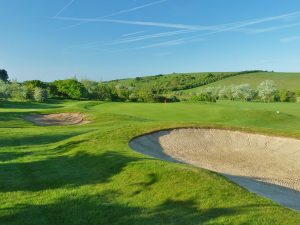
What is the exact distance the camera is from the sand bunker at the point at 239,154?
15.9m

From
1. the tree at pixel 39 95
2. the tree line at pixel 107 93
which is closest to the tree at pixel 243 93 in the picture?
the tree line at pixel 107 93

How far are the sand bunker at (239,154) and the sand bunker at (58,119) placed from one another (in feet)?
69.4

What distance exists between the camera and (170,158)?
18438 mm

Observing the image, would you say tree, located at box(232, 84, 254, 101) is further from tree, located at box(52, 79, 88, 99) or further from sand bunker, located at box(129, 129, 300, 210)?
sand bunker, located at box(129, 129, 300, 210)

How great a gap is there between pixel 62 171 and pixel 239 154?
1042 centimetres

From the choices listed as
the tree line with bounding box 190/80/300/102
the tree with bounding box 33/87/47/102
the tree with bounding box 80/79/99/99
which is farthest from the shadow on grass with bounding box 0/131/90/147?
the tree with bounding box 80/79/99/99

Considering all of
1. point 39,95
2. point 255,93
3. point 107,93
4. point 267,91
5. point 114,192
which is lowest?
point 255,93

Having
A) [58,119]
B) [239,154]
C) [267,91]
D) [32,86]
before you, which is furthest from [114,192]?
[267,91]

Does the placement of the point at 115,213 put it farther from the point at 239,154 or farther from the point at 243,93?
the point at 243,93

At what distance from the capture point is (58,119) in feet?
151

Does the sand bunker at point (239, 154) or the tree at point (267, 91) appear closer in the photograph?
the sand bunker at point (239, 154)

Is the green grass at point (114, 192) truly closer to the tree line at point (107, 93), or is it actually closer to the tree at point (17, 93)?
the tree line at point (107, 93)

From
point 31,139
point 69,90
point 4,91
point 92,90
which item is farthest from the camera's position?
point 92,90

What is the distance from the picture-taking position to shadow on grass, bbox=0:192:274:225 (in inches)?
391
